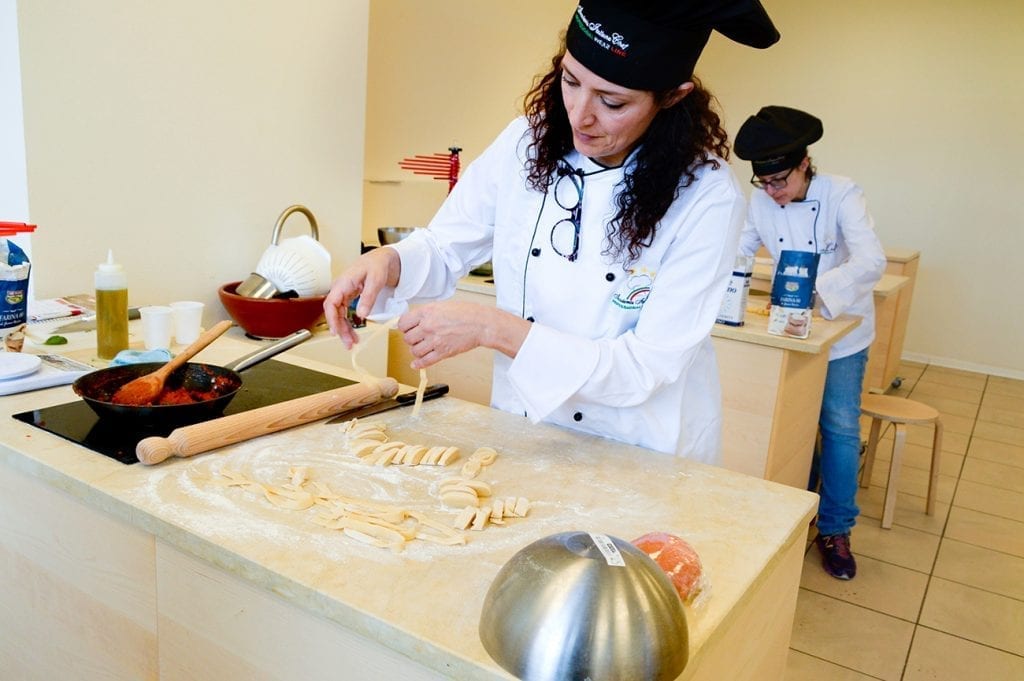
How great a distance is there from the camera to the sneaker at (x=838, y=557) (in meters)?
2.71

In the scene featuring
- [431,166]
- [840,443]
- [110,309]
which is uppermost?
[431,166]

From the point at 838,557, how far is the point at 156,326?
2.29m

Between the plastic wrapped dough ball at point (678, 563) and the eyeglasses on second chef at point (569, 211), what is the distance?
66cm

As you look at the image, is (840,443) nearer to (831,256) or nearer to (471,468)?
(831,256)

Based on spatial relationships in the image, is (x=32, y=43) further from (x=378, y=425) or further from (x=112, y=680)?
(x=112, y=680)

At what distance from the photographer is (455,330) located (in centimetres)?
124

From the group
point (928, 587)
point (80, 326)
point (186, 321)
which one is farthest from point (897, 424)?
point (80, 326)

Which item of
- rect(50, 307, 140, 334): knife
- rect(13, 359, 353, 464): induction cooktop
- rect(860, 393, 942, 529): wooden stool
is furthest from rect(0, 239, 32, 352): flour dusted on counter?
rect(860, 393, 942, 529): wooden stool

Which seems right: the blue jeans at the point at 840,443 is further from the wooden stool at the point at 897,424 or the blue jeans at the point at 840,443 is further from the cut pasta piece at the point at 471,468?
the cut pasta piece at the point at 471,468

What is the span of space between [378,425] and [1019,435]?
14.3 ft

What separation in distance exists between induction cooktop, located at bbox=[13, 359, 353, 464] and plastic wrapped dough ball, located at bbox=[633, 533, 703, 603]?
2.49ft

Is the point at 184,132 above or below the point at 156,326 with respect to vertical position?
above

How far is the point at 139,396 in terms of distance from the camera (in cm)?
134

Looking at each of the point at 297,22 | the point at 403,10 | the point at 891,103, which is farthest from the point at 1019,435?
Answer: the point at 297,22
